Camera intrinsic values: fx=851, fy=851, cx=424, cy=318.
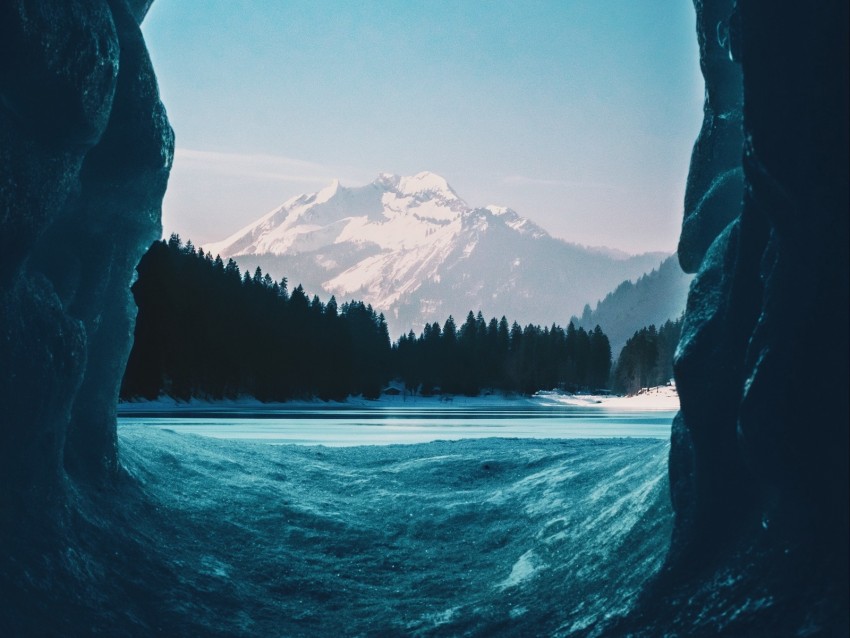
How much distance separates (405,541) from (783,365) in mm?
7516

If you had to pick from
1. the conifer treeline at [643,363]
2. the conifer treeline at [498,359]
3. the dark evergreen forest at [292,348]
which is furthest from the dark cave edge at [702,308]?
the conifer treeline at [643,363]

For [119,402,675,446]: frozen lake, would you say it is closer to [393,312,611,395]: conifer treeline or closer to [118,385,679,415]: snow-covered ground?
[118,385,679,415]: snow-covered ground

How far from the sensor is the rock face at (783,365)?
585cm

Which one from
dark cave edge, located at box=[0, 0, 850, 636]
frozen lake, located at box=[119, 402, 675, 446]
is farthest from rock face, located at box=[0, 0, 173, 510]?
frozen lake, located at box=[119, 402, 675, 446]

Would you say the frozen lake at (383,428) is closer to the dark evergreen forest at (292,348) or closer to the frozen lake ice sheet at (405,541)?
the frozen lake ice sheet at (405,541)

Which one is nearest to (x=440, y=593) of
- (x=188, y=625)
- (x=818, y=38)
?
(x=188, y=625)

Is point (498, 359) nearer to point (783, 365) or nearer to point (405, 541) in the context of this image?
point (405, 541)

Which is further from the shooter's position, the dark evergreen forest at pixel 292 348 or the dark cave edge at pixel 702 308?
the dark evergreen forest at pixel 292 348

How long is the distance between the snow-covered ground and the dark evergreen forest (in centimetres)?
139

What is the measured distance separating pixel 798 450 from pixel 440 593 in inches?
211

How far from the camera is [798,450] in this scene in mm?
6160

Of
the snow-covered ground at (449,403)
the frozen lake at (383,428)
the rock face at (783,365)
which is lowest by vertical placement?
the snow-covered ground at (449,403)

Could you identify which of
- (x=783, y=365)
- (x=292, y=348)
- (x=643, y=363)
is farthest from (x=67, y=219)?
(x=643, y=363)

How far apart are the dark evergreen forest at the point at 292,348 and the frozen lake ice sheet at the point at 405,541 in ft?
171
